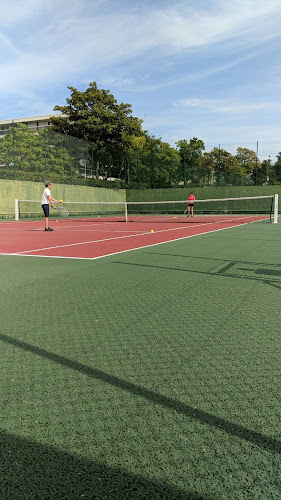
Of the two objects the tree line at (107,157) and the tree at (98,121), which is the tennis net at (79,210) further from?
the tree at (98,121)

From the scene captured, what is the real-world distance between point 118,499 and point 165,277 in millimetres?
3386

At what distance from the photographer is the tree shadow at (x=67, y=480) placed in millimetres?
1151

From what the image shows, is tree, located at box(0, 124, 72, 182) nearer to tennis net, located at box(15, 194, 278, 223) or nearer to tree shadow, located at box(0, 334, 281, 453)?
tennis net, located at box(15, 194, 278, 223)

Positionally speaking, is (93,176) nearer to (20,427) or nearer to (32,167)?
(32,167)

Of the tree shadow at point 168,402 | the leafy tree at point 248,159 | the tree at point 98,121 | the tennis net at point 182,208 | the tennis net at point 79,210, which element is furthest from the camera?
the tree at point 98,121

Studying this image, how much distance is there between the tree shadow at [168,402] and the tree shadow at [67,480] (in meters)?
0.36

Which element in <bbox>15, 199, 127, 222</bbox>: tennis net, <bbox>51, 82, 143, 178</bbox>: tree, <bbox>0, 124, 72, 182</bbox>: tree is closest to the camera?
<bbox>0, 124, 72, 182</bbox>: tree

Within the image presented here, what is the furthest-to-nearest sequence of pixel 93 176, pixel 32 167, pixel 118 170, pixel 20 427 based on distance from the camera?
pixel 118 170, pixel 93 176, pixel 32 167, pixel 20 427

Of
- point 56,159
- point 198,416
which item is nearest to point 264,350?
point 198,416

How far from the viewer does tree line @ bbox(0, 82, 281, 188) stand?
22.7 m

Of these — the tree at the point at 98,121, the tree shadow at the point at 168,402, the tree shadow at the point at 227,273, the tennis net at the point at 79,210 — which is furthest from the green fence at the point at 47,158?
the tree shadow at the point at 168,402

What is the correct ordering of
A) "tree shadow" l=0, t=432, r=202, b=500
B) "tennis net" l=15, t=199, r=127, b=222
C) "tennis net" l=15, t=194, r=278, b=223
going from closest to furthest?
"tree shadow" l=0, t=432, r=202, b=500
"tennis net" l=15, t=199, r=127, b=222
"tennis net" l=15, t=194, r=278, b=223

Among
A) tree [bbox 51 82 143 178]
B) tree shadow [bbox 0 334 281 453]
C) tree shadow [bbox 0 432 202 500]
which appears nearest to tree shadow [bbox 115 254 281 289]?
tree shadow [bbox 0 334 281 453]

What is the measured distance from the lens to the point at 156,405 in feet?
5.40
